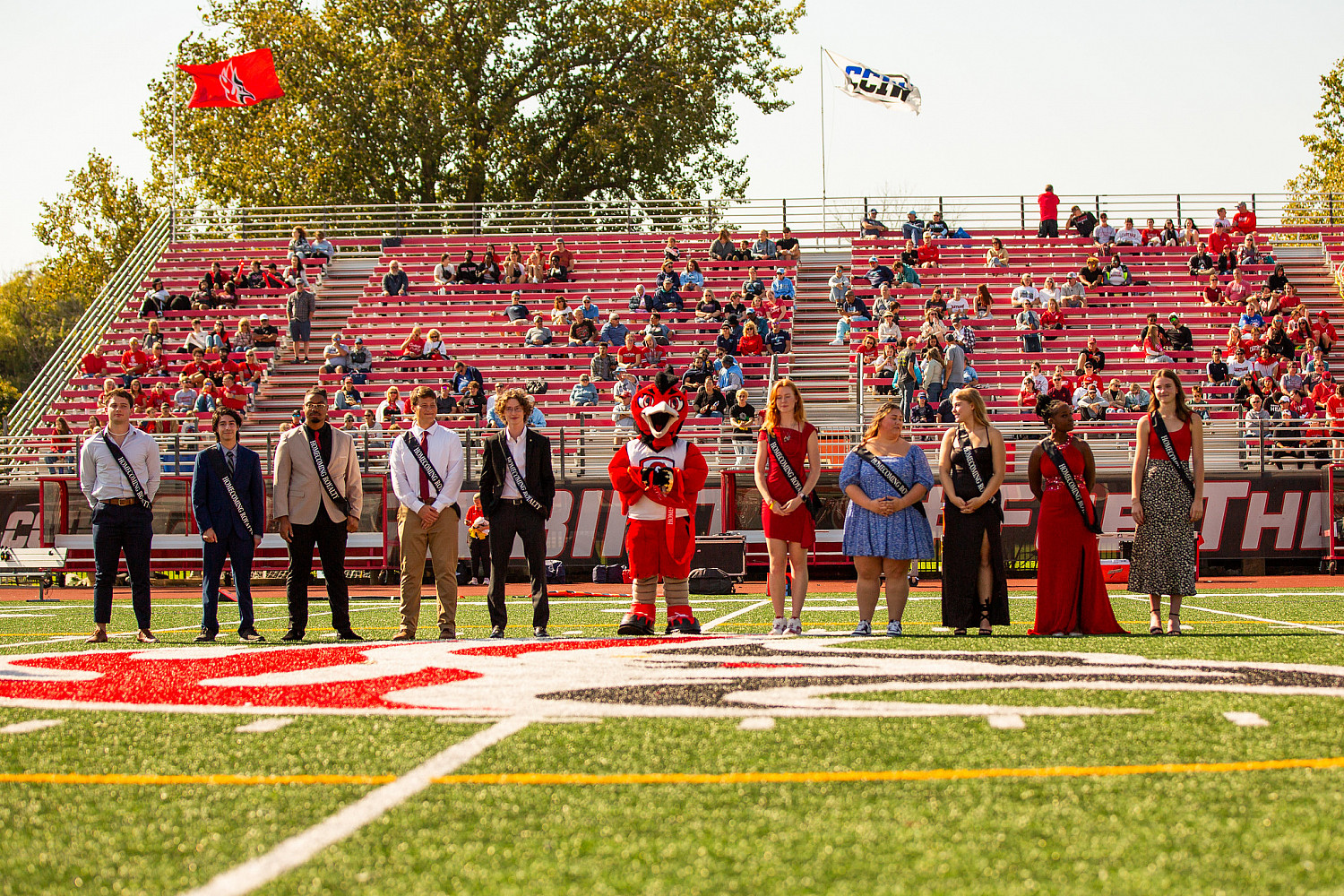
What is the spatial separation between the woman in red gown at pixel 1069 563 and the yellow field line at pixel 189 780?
5506 mm

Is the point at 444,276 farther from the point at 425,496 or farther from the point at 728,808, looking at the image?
the point at 728,808

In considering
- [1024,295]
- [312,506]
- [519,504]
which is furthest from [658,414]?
[1024,295]

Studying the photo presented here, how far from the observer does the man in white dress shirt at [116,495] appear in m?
9.03

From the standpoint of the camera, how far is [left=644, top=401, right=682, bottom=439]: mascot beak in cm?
895

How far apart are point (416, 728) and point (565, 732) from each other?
0.58 m

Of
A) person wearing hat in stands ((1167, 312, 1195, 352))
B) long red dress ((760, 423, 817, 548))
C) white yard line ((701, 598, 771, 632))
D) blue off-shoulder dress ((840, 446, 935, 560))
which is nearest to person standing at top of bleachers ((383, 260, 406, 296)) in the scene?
person wearing hat in stands ((1167, 312, 1195, 352))

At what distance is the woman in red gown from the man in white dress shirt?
20.0 feet

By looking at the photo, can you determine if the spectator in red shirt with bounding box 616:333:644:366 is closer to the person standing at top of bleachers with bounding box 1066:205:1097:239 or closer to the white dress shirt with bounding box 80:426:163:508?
the person standing at top of bleachers with bounding box 1066:205:1097:239

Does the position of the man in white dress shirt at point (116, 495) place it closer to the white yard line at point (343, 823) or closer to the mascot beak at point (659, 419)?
the mascot beak at point (659, 419)

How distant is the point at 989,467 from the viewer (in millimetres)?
8812

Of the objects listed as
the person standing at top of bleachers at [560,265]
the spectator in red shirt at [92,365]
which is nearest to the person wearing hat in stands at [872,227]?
the person standing at top of bleachers at [560,265]

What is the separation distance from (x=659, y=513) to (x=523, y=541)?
3.26 ft

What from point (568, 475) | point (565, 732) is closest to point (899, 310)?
point (568, 475)

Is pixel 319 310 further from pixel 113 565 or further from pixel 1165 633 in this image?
pixel 1165 633
